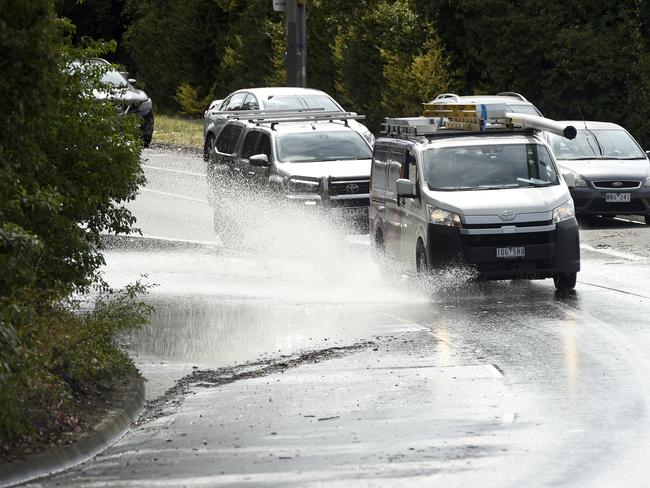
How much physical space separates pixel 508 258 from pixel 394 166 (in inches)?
105

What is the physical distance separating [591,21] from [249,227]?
38.4ft

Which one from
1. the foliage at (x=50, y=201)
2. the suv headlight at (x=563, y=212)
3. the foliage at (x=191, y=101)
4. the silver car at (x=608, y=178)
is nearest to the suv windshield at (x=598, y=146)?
the silver car at (x=608, y=178)

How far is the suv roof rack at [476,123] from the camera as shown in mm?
18594

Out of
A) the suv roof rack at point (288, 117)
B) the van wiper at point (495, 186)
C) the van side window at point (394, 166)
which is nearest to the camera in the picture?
the van wiper at point (495, 186)

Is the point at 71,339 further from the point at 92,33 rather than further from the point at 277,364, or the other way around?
the point at 92,33

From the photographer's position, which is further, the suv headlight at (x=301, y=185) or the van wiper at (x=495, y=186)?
the suv headlight at (x=301, y=185)

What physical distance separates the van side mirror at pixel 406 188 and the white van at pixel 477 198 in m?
0.01

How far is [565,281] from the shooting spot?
689 inches

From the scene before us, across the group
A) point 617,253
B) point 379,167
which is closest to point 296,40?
point 617,253

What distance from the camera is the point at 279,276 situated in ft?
66.8

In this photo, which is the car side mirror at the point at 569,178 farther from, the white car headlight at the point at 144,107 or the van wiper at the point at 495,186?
the white car headlight at the point at 144,107

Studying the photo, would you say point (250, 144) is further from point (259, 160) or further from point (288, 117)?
point (259, 160)

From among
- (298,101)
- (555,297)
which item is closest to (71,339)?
(555,297)

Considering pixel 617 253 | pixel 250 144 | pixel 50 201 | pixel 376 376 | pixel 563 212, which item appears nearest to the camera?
pixel 50 201
